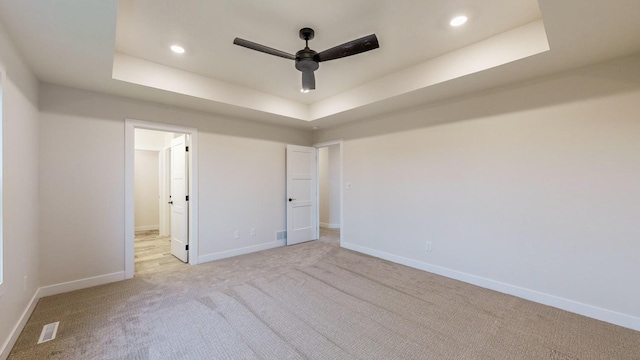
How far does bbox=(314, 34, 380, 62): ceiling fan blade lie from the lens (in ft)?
7.09

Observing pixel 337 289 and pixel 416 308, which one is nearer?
pixel 416 308

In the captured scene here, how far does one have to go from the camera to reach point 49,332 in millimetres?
2219

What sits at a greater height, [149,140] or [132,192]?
[149,140]

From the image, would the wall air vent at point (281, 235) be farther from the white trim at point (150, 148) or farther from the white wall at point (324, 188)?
the white trim at point (150, 148)

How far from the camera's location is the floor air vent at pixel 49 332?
83.7 inches

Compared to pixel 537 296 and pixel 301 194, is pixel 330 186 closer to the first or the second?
pixel 301 194

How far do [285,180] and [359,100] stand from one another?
223 cm

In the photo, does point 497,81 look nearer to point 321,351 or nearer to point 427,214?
point 427,214

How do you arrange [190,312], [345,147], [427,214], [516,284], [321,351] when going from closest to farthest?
[321,351]
[190,312]
[516,284]
[427,214]
[345,147]

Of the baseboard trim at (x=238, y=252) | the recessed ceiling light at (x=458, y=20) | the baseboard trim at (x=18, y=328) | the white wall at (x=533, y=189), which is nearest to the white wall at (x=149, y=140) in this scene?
the baseboard trim at (x=238, y=252)

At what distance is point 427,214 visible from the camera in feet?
12.4

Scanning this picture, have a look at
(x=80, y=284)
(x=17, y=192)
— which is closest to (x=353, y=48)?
(x=17, y=192)

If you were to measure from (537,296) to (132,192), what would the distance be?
515cm

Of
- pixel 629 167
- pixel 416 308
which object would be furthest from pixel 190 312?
pixel 629 167
